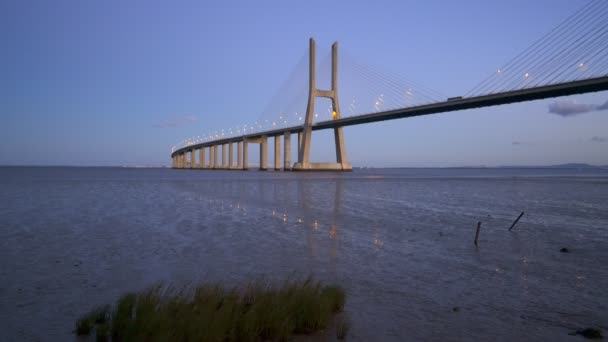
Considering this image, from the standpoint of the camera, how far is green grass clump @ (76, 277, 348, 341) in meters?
3.82

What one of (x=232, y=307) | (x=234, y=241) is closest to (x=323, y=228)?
(x=234, y=241)

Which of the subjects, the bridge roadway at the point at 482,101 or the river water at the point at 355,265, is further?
the bridge roadway at the point at 482,101

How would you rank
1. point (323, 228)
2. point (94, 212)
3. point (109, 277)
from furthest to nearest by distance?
point (94, 212) → point (323, 228) → point (109, 277)

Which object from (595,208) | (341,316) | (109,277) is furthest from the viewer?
(595,208)

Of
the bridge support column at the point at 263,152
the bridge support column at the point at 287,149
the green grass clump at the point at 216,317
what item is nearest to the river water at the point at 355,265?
the green grass clump at the point at 216,317

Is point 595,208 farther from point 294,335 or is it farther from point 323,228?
point 294,335

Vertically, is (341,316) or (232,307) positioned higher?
(232,307)

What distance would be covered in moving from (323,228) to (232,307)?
27.4ft

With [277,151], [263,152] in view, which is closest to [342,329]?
Answer: [277,151]

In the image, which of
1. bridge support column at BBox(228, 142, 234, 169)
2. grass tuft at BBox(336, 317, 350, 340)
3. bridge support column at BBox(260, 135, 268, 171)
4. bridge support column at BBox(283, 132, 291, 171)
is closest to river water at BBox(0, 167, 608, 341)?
grass tuft at BBox(336, 317, 350, 340)

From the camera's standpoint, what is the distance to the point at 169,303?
14.4ft

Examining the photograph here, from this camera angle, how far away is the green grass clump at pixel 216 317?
3.82 metres

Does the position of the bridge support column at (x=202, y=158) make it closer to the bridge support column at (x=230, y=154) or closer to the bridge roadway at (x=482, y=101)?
the bridge support column at (x=230, y=154)

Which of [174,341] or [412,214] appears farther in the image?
[412,214]
